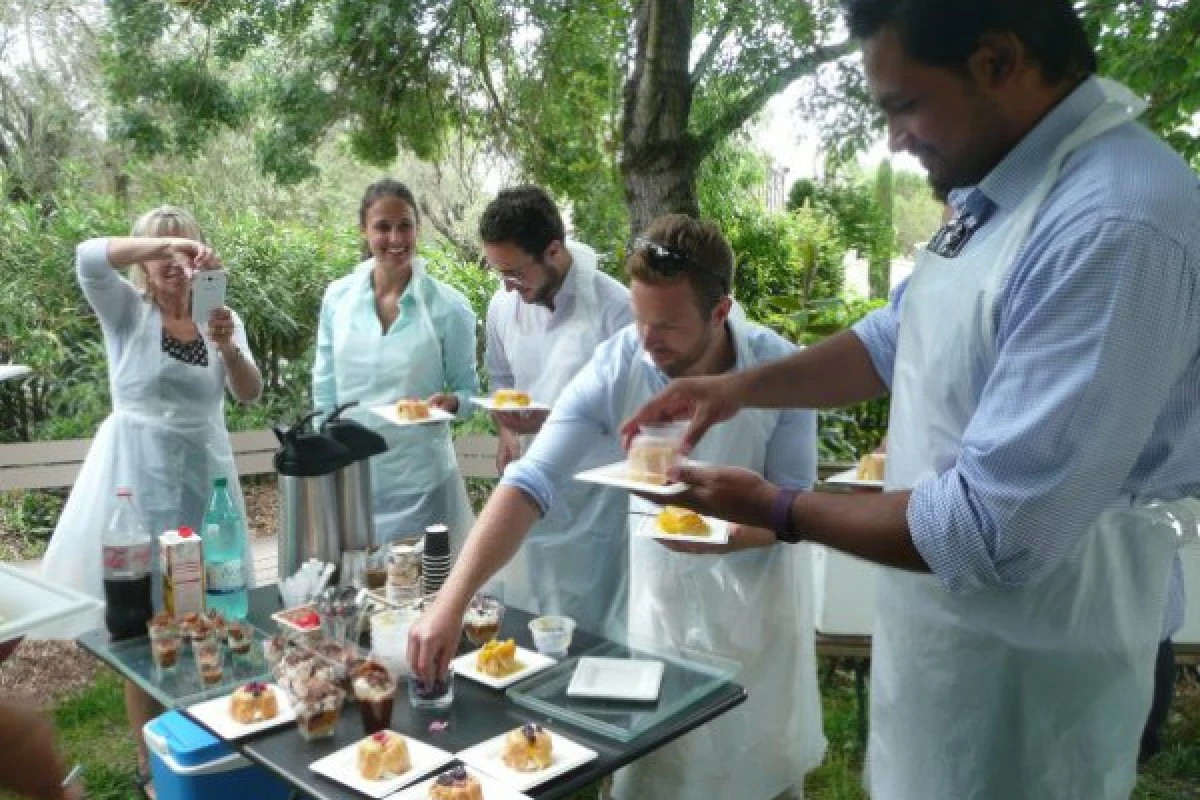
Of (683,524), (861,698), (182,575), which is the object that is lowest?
(861,698)

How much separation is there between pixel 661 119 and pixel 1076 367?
13.3 ft

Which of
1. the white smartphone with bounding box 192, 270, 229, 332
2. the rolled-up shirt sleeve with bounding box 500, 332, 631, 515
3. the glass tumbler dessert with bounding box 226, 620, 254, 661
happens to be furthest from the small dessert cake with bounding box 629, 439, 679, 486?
the white smartphone with bounding box 192, 270, 229, 332

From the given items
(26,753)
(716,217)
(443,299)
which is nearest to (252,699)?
(26,753)

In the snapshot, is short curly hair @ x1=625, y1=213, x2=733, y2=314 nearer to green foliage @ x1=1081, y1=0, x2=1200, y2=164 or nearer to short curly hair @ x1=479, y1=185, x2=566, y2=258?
short curly hair @ x1=479, y1=185, x2=566, y2=258

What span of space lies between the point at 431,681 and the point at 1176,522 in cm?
127

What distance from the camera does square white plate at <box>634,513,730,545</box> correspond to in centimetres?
209

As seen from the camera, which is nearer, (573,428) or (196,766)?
(196,766)

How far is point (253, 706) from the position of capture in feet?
5.92

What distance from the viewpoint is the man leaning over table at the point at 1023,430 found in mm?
1092

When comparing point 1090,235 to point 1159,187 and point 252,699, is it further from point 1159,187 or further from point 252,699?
point 252,699

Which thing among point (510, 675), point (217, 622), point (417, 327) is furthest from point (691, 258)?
point (417, 327)

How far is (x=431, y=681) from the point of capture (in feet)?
6.10

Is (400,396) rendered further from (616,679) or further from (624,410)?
(616,679)

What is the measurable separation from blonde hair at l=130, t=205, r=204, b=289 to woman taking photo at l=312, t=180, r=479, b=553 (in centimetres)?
61
